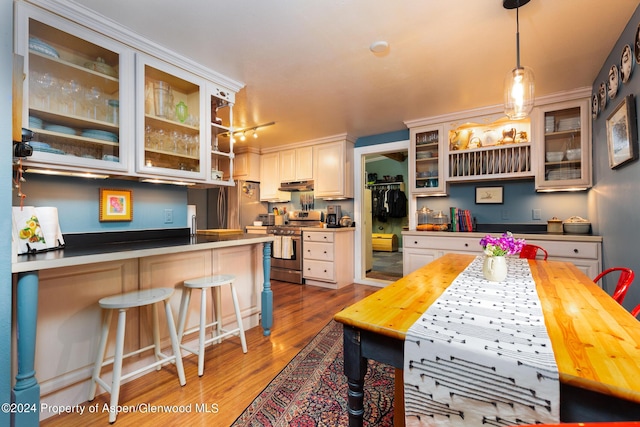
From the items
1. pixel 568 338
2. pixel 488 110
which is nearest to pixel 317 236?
pixel 488 110

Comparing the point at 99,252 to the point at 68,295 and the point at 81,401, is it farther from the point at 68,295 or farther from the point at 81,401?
the point at 81,401

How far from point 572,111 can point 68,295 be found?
179 inches

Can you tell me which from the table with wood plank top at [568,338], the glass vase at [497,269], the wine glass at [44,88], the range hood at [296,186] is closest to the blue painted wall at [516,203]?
the range hood at [296,186]

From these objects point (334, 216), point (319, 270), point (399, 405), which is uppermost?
point (334, 216)

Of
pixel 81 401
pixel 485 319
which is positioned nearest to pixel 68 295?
pixel 81 401

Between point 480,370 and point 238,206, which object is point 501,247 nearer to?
point 480,370

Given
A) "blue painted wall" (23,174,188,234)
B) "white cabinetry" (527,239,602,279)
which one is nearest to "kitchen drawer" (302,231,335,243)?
"blue painted wall" (23,174,188,234)

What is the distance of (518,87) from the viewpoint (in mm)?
1607

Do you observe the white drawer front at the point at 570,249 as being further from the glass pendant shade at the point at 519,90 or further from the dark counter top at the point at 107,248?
the dark counter top at the point at 107,248

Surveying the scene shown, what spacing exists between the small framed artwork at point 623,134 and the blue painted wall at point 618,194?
5 cm

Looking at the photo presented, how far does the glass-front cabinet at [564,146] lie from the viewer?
281cm

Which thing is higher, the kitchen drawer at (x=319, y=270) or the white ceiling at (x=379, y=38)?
the white ceiling at (x=379, y=38)

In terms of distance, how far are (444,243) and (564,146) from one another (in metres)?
1.58

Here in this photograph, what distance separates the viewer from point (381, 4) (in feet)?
5.45
